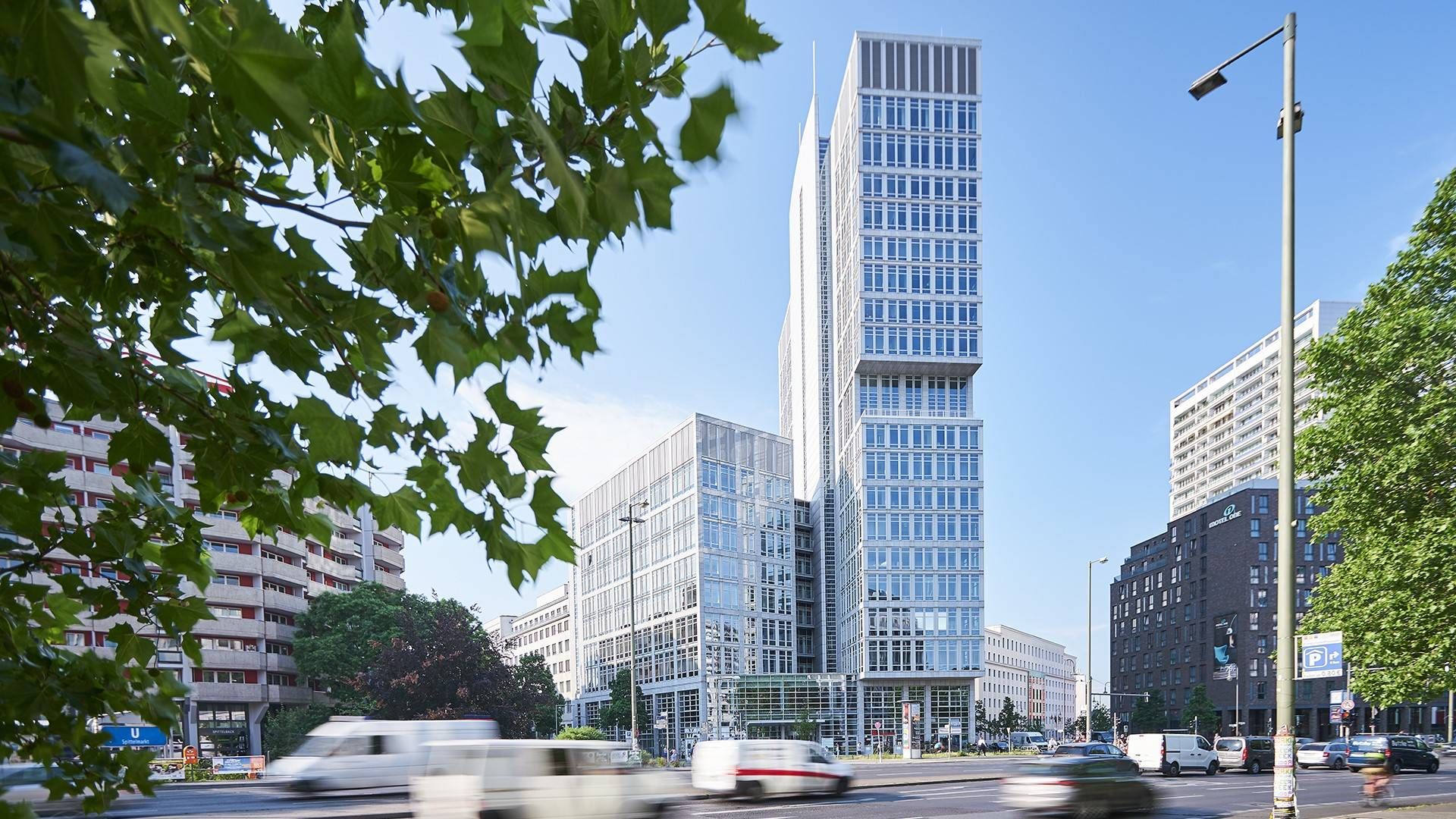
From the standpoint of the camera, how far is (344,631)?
215ft

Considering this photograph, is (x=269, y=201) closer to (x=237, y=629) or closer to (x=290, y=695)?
(x=237, y=629)

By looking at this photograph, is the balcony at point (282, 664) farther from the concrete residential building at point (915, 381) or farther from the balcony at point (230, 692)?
the concrete residential building at point (915, 381)

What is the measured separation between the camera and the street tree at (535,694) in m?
59.2

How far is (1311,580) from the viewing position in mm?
106812

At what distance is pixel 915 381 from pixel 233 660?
55.7 meters

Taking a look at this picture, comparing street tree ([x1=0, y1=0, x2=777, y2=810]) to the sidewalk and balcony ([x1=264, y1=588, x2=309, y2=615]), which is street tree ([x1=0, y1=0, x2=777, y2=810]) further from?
balcony ([x1=264, y1=588, x2=309, y2=615])

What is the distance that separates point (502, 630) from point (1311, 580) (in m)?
121

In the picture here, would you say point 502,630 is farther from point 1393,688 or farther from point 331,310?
point 331,310

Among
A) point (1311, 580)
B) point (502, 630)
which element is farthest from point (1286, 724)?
point (502, 630)

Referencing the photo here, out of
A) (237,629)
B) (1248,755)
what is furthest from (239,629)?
(1248,755)

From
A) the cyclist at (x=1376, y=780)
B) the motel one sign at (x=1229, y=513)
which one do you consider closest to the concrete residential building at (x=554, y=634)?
the motel one sign at (x=1229, y=513)

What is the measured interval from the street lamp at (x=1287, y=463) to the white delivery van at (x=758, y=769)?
13.9 metres

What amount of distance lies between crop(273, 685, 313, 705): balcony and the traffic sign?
65840 millimetres

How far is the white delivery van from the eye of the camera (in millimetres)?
24984
